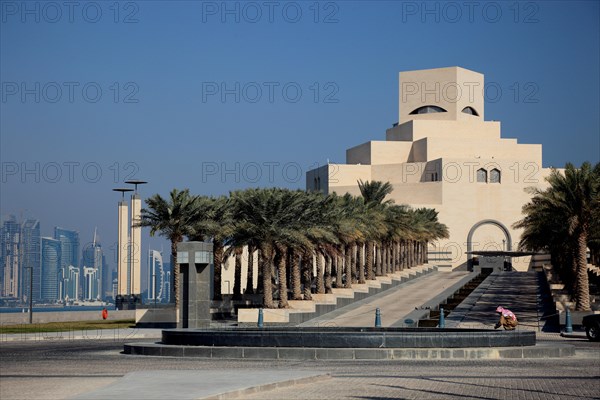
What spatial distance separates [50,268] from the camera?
185750mm

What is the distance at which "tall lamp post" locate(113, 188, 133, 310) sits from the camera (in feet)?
165

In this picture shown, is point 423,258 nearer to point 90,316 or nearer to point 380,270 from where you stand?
point 380,270

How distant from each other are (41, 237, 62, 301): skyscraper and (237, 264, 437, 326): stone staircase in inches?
4525

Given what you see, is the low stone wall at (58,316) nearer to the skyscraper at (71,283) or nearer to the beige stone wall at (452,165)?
the beige stone wall at (452,165)

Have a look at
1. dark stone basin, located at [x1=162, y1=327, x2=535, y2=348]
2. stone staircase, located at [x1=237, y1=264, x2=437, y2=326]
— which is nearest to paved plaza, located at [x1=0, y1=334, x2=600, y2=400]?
dark stone basin, located at [x1=162, y1=327, x2=535, y2=348]

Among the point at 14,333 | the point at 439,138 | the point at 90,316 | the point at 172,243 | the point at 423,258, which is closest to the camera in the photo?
the point at 14,333

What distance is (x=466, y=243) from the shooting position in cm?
8512

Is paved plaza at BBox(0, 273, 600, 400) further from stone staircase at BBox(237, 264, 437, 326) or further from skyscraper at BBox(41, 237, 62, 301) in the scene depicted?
skyscraper at BBox(41, 237, 62, 301)

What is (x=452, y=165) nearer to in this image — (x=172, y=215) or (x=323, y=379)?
(x=172, y=215)

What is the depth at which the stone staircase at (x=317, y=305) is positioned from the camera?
116ft

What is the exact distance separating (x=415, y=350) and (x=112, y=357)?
6287 mm

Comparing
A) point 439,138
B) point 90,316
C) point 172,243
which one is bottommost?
point 90,316

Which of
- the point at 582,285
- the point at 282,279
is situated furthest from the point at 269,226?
the point at 582,285

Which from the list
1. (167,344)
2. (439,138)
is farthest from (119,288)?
(439,138)
